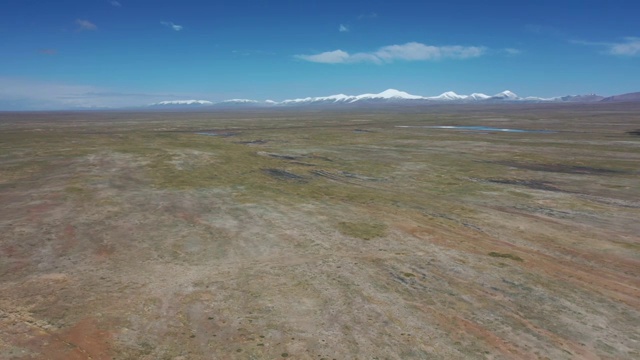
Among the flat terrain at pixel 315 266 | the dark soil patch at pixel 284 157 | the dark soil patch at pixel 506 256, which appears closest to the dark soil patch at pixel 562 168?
the flat terrain at pixel 315 266

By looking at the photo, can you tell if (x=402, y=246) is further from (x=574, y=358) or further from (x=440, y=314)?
(x=574, y=358)

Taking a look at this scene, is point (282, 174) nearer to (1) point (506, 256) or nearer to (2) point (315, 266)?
(2) point (315, 266)

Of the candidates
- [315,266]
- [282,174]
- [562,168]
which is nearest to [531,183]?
[562,168]

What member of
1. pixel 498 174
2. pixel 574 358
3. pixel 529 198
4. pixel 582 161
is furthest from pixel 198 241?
pixel 582 161

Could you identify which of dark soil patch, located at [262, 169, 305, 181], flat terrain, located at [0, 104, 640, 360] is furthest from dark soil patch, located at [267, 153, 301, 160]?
flat terrain, located at [0, 104, 640, 360]

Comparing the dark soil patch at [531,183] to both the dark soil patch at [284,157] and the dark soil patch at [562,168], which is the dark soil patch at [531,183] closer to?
the dark soil patch at [562,168]

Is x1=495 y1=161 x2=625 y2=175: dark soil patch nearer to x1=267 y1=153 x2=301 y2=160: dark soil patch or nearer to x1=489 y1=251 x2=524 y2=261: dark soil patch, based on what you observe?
x1=267 y1=153 x2=301 y2=160: dark soil patch
